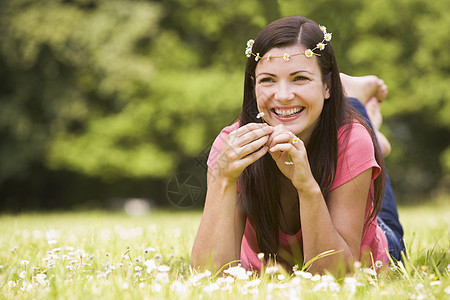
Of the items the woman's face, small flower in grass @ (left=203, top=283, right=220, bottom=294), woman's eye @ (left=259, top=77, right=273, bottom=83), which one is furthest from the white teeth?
small flower in grass @ (left=203, top=283, right=220, bottom=294)

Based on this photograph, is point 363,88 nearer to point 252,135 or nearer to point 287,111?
point 287,111

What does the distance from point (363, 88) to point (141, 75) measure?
1063 cm

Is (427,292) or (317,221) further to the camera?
(317,221)

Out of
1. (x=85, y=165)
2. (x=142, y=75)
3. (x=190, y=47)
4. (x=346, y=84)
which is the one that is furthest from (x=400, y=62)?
(x=346, y=84)

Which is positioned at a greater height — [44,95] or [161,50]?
[161,50]

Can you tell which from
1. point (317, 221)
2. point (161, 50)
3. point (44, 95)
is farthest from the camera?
point (161, 50)

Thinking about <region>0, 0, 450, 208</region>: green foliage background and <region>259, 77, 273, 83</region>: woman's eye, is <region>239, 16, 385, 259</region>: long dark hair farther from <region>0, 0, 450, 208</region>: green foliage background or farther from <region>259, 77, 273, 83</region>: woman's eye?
<region>0, 0, 450, 208</region>: green foliage background

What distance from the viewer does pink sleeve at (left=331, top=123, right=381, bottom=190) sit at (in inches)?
88.0

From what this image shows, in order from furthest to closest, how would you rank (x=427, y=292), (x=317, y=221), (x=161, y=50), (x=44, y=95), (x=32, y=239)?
1. (x=161, y=50)
2. (x=44, y=95)
3. (x=32, y=239)
4. (x=317, y=221)
5. (x=427, y=292)

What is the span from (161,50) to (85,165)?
4108 mm

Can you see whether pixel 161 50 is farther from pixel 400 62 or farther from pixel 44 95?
pixel 400 62

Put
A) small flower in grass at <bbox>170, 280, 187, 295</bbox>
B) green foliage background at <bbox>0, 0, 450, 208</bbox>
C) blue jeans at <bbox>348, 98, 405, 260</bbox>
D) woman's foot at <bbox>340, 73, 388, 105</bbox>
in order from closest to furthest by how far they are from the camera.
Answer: small flower in grass at <bbox>170, 280, 187, 295</bbox>, blue jeans at <bbox>348, 98, 405, 260</bbox>, woman's foot at <bbox>340, 73, 388, 105</bbox>, green foliage background at <bbox>0, 0, 450, 208</bbox>

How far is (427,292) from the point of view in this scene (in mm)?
1724

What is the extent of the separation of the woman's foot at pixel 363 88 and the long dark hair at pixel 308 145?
1.16 meters
